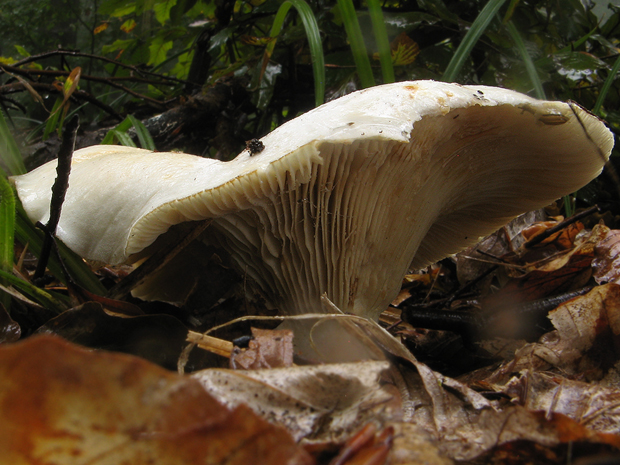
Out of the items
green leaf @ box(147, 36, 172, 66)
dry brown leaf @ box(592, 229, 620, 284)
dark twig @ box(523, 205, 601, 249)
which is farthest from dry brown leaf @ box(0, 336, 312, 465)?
green leaf @ box(147, 36, 172, 66)

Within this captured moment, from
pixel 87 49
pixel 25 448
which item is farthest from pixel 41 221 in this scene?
pixel 87 49

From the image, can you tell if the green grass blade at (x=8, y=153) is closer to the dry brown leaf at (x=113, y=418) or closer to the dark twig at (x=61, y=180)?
the dark twig at (x=61, y=180)

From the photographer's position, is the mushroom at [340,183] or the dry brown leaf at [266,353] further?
Answer: the mushroom at [340,183]

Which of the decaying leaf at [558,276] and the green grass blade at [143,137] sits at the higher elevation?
the green grass blade at [143,137]

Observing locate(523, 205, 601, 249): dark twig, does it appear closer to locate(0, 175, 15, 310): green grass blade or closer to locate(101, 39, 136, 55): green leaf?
locate(0, 175, 15, 310): green grass blade

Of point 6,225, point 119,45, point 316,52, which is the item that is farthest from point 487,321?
point 119,45

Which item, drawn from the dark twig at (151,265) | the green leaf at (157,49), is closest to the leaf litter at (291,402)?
the dark twig at (151,265)
